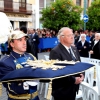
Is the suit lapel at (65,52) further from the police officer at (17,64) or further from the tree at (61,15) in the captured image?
the tree at (61,15)

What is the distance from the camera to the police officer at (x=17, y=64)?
8.41 feet

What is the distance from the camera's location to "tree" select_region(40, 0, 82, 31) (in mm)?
19891

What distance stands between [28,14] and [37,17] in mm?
1128

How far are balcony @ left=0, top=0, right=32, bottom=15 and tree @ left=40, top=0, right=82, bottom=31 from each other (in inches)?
213

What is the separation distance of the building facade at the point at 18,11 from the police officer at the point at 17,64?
21.8 metres

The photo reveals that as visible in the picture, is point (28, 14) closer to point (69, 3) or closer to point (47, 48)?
point (69, 3)

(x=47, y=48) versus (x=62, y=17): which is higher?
(x=62, y=17)

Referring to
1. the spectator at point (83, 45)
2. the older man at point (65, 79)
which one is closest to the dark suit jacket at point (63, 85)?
the older man at point (65, 79)

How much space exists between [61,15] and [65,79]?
17386mm

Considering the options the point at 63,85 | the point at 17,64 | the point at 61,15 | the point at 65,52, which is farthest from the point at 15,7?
the point at 17,64

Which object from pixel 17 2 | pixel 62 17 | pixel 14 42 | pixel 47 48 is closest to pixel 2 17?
pixel 14 42

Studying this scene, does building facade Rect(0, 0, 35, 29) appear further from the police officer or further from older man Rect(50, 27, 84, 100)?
the police officer

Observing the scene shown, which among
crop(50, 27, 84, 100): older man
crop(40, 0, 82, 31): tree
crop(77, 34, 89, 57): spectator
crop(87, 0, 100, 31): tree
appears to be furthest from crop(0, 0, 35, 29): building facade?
crop(50, 27, 84, 100): older man

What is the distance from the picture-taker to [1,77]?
2.47 meters
